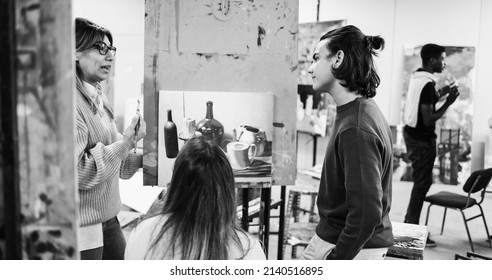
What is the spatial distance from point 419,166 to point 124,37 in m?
2.75

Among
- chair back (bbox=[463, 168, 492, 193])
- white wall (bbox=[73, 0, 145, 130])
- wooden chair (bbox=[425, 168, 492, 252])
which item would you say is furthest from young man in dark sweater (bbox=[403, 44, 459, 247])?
white wall (bbox=[73, 0, 145, 130])

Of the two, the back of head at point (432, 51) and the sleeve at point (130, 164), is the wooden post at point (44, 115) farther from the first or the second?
the back of head at point (432, 51)

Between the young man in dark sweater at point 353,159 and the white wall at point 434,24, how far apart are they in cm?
382

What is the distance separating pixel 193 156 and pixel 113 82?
12.4 feet

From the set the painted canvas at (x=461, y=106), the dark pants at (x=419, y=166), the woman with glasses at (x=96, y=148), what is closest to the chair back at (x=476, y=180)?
the dark pants at (x=419, y=166)

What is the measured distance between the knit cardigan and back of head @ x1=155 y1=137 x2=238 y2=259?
0.36 meters

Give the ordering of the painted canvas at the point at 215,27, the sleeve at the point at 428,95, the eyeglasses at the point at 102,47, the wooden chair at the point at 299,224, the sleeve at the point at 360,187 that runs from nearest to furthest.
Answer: the sleeve at the point at 360,187
the eyeglasses at the point at 102,47
the painted canvas at the point at 215,27
the wooden chair at the point at 299,224
the sleeve at the point at 428,95

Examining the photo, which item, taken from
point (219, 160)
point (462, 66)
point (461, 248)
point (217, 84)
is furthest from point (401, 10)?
point (219, 160)

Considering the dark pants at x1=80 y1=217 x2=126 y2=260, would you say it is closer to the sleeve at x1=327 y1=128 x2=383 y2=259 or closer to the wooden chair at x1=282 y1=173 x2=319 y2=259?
the sleeve at x1=327 y1=128 x2=383 y2=259

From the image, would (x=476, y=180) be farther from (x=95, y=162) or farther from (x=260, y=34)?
(x=95, y=162)

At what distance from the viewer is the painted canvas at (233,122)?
1.61 m

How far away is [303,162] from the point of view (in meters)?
5.75

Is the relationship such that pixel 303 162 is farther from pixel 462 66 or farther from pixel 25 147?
pixel 25 147

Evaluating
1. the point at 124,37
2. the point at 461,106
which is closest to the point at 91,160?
the point at 124,37
